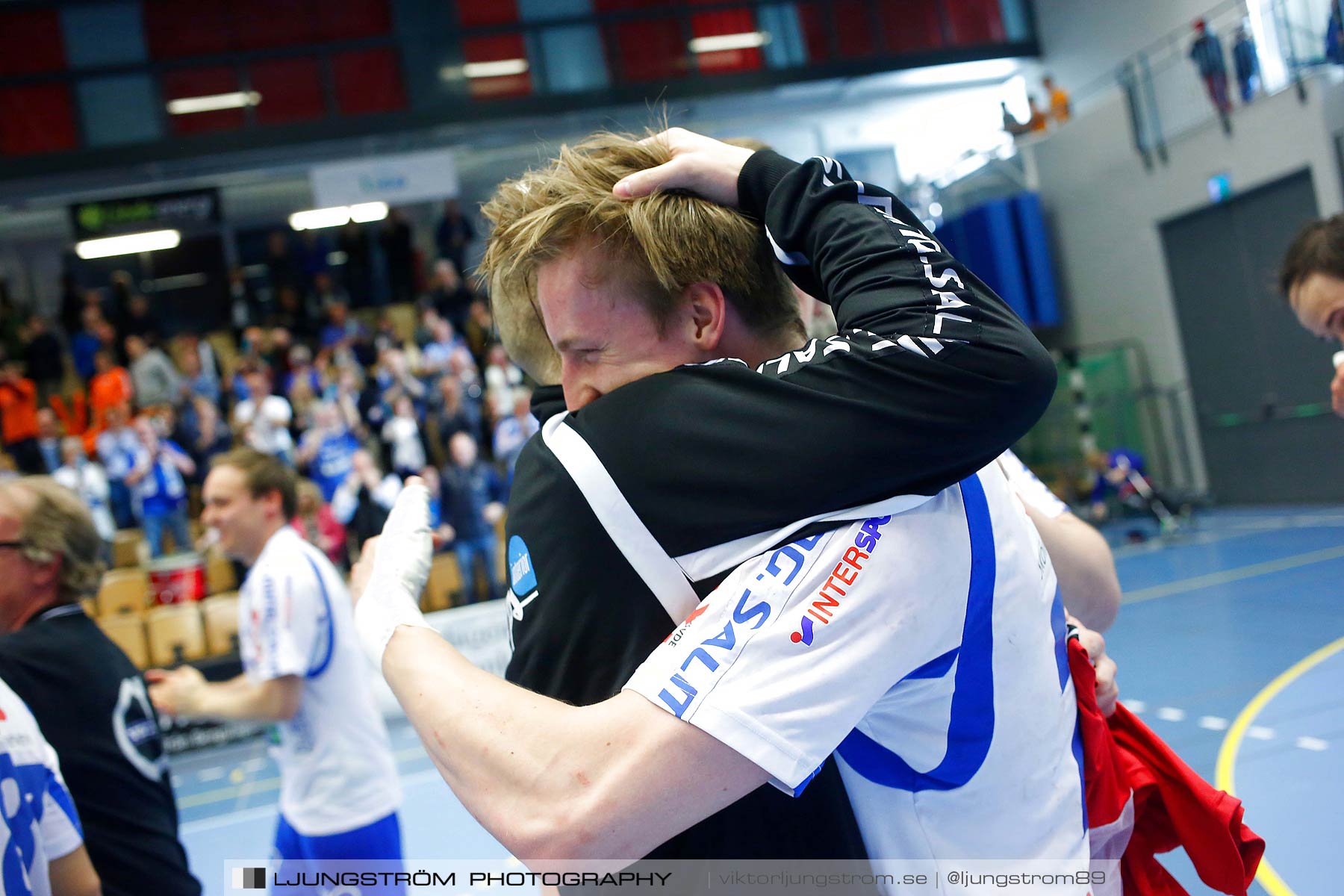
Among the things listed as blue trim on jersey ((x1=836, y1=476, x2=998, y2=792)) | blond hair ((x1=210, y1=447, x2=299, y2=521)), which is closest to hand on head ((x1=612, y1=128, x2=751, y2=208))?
blue trim on jersey ((x1=836, y1=476, x2=998, y2=792))

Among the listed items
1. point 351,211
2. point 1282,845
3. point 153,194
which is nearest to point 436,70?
point 351,211

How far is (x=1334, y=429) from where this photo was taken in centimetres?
1221

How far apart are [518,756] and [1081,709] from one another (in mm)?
770

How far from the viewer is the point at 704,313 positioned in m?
1.22

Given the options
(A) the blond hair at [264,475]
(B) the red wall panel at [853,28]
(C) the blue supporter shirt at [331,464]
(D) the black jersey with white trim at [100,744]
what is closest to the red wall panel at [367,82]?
(C) the blue supporter shirt at [331,464]

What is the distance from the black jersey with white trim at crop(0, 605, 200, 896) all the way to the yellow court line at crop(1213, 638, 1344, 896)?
328 cm

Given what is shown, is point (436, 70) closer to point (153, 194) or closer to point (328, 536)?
point (153, 194)

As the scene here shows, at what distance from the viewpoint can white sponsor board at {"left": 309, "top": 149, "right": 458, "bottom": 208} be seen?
14172 millimetres

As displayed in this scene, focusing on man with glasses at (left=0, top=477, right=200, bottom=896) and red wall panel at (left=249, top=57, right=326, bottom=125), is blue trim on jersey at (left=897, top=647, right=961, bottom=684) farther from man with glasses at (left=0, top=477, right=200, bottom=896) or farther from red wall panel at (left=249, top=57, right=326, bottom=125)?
red wall panel at (left=249, top=57, right=326, bottom=125)

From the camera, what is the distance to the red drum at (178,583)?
36.9ft

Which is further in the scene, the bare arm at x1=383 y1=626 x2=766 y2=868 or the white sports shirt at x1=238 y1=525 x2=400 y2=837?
the white sports shirt at x1=238 y1=525 x2=400 y2=837

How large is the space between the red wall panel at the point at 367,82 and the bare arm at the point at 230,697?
1369 cm

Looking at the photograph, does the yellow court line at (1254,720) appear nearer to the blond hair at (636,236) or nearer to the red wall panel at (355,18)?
the blond hair at (636,236)

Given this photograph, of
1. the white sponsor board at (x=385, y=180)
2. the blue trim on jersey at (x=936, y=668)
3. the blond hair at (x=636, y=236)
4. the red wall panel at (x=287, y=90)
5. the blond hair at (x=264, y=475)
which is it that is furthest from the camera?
the red wall panel at (x=287, y=90)
